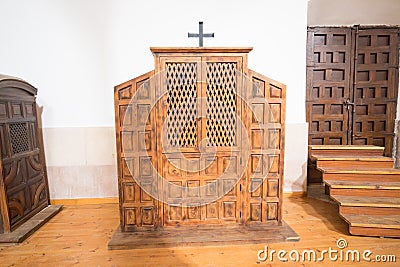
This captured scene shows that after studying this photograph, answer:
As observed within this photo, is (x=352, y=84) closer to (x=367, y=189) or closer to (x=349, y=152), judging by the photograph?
(x=349, y=152)

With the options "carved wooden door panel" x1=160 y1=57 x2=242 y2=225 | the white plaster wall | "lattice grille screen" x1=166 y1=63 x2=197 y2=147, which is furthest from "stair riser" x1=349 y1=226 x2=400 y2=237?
the white plaster wall

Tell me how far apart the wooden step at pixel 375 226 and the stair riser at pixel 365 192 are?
0.27 metres

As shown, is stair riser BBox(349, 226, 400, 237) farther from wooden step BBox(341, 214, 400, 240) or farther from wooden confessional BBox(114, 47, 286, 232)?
wooden confessional BBox(114, 47, 286, 232)

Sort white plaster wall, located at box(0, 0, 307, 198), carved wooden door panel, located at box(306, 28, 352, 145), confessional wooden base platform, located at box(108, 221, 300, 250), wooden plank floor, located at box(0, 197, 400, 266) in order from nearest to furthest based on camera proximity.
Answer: wooden plank floor, located at box(0, 197, 400, 266) < confessional wooden base platform, located at box(108, 221, 300, 250) < white plaster wall, located at box(0, 0, 307, 198) < carved wooden door panel, located at box(306, 28, 352, 145)

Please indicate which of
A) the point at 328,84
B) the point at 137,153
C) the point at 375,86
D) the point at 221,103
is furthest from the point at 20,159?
the point at 375,86

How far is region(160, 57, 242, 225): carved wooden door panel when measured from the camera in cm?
240

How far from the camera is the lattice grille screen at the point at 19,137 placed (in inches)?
104

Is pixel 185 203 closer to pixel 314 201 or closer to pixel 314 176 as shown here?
pixel 314 201

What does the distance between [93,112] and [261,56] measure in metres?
2.47

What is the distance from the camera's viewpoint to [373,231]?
2363 millimetres

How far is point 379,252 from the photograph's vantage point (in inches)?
84.1

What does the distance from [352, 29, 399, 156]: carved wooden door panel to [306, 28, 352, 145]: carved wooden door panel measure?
19 cm

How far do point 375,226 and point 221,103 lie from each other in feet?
6.26

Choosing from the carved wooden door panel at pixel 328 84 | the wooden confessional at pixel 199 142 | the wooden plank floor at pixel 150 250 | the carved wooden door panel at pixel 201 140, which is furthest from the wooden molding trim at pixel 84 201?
the carved wooden door panel at pixel 328 84
